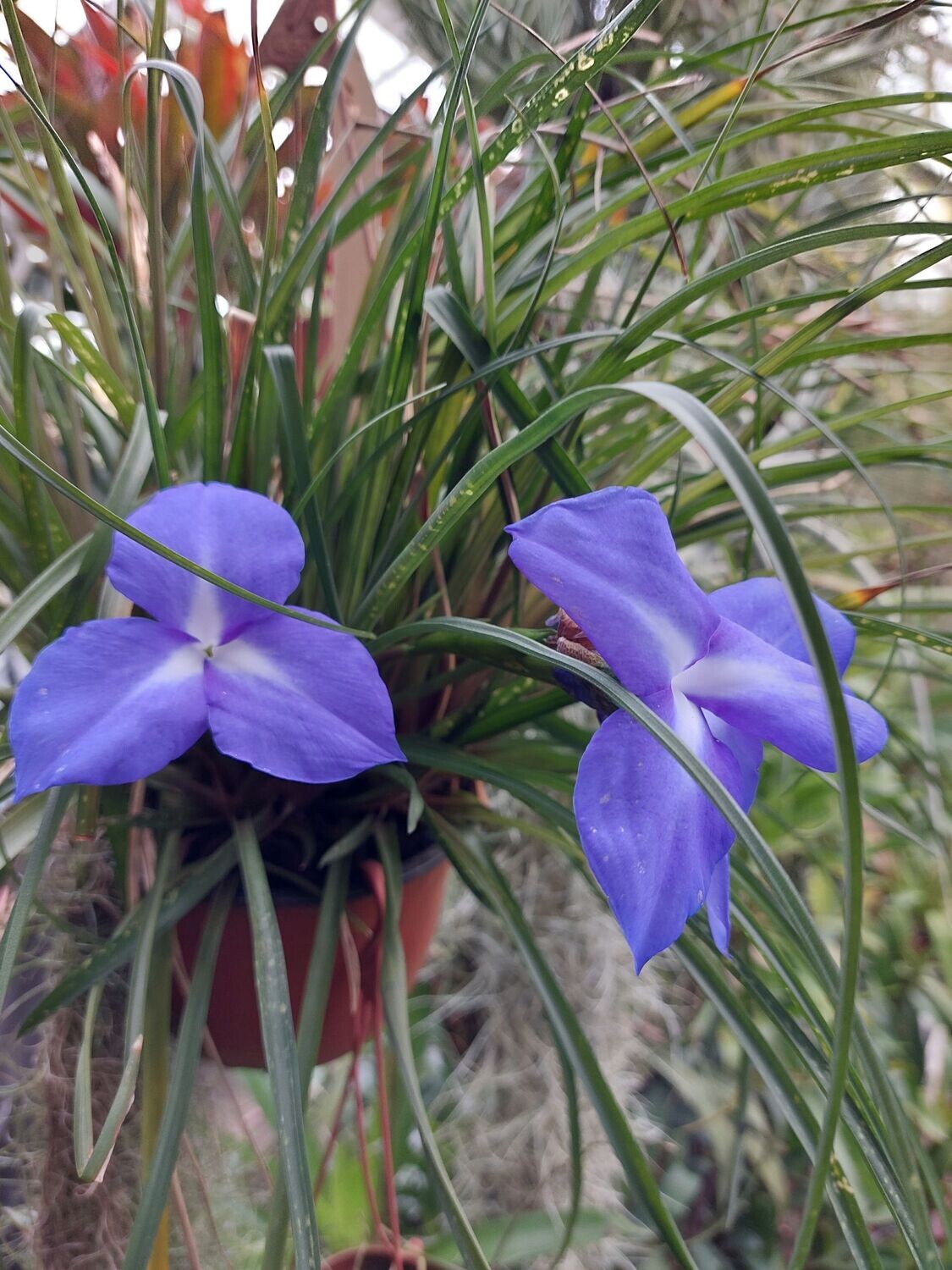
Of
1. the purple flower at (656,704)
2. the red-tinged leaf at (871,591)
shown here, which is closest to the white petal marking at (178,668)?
the purple flower at (656,704)

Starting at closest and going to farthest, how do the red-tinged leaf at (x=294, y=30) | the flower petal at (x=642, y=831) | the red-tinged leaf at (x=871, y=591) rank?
the flower petal at (x=642, y=831), the red-tinged leaf at (x=871, y=591), the red-tinged leaf at (x=294, y=30)

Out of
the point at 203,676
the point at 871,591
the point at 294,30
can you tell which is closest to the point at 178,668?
the point at 203,676

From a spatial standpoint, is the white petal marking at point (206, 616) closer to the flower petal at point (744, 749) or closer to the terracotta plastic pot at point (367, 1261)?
the flower petal at point (744, 749)

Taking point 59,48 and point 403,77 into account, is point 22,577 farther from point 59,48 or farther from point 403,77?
point 403,77

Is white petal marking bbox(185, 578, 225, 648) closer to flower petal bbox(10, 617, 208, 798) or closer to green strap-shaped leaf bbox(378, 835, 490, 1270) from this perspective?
flower petal bbox(10, 617, 208, 798)

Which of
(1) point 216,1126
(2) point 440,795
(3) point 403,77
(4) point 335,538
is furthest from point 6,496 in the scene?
(3) point 403,77

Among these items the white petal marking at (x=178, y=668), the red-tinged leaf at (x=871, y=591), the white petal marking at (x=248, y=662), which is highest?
the red-tinged leaf at (x=871, y=591)

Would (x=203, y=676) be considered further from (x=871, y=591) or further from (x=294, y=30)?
(x=294, y=30)
